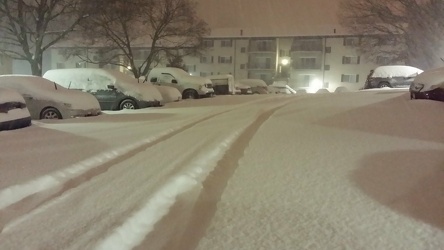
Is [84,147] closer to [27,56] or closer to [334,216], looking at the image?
[334,216]

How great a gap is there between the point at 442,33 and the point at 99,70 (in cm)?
2652

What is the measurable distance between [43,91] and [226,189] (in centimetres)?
997

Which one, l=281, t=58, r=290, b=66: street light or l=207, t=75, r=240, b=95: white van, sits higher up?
l=281, t=58, r=290, b=66: street light

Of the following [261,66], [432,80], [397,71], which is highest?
[261,66]

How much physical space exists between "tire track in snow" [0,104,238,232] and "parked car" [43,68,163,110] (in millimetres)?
9755

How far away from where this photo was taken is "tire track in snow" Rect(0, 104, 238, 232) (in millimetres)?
4289

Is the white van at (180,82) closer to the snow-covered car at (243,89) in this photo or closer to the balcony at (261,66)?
the snow-covered car at (243,89)

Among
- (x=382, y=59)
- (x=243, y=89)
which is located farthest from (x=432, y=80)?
(x=382, y=59)

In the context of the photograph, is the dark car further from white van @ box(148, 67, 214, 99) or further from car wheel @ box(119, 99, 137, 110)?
white van @ box(148, 67, 214, 99)

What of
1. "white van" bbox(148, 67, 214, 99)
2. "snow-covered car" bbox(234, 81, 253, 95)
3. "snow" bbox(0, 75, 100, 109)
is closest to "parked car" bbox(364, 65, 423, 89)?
"white van" bbox(148, 67, 214, 99)

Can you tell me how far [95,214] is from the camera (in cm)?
408

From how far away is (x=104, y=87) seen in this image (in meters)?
16.7

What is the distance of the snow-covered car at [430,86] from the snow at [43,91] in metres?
10.2

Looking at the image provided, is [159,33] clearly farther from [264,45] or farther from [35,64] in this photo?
[264,45]
